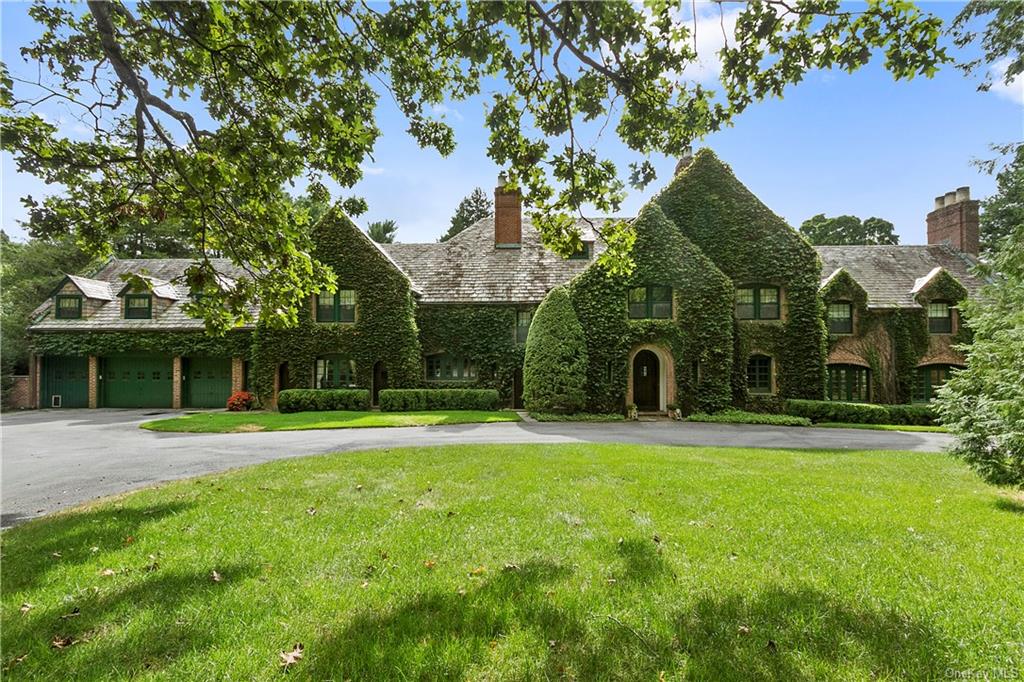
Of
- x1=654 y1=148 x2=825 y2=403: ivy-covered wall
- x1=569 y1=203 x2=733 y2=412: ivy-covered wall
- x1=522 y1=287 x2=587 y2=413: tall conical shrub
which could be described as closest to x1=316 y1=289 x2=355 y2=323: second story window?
x1=522 y1=287 x2=587 y2=413: tall conical shrub

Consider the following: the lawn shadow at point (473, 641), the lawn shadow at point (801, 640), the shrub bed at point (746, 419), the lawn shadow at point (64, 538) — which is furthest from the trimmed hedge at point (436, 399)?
the lawn shadow at point (801, 640)

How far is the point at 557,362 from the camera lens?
1923 cm

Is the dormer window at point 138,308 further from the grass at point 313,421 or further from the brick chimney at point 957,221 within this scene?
the brick chimney at point 957,221

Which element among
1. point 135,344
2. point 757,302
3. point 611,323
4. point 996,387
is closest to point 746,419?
point 757,302

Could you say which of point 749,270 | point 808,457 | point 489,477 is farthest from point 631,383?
point 489,477

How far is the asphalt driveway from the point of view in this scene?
7969 millimetres

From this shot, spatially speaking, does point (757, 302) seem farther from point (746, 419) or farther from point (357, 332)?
point (357, 332)

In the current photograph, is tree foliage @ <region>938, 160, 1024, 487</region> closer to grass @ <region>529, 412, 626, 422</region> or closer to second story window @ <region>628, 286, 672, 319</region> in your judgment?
grass @ <region>529, 412, 626, 422</region>

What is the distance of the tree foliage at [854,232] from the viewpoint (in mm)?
50656

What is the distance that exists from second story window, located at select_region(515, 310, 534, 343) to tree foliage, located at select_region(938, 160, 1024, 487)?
16.8m

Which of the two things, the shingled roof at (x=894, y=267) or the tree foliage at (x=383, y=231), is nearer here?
the shingled roof at (x=894, y=267)

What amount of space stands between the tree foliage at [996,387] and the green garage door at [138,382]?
3287 cm

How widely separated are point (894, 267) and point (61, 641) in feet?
112

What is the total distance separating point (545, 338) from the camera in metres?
19.6
